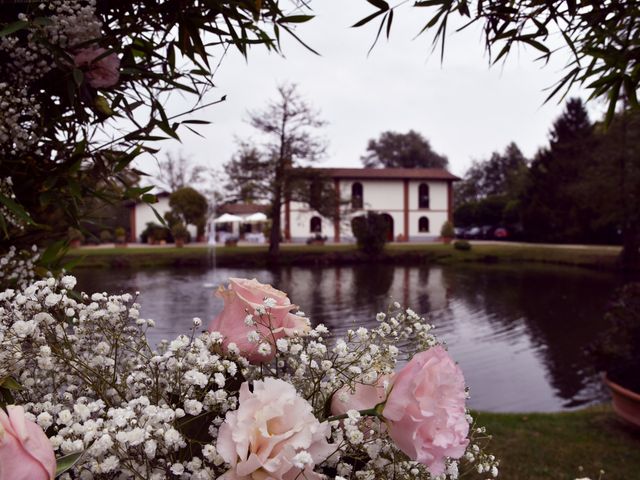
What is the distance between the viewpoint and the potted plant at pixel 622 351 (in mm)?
6152

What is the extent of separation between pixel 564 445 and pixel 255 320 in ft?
18.7

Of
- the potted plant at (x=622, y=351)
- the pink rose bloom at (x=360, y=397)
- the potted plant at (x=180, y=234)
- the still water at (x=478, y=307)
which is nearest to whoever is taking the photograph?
the pink rose bloom at (x=360, y=397)

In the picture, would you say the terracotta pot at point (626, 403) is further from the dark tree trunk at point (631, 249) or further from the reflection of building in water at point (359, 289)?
the dark tree trunk at point (631, 249)

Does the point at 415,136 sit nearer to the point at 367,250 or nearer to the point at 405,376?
the point at 367,250

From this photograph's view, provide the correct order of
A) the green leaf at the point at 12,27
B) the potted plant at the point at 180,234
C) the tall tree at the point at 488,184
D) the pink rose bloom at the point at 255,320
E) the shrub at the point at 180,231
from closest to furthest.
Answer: the pink rose bloom at the point at 255,320, the green leaf at the point at 12,27, the shrub at the point at 180,231, the potted plant at the point at 180,234, the tall tree at the point at 488,184

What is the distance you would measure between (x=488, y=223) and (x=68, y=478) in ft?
184

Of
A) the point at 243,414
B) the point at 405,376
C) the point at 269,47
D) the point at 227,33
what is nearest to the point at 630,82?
the point at 269,47

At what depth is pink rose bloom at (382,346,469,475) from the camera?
2.62ft

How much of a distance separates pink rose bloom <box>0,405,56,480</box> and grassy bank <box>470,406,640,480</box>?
4691mm

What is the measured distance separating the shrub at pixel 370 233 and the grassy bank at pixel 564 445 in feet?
82.6

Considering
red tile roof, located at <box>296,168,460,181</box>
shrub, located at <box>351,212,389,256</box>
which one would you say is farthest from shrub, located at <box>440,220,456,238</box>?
shrub, located at <box>351,212,389,256</box>

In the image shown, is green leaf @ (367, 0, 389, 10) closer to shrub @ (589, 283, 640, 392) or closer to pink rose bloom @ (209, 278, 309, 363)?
pink rose bloom @ (209, 278, 309, 363)

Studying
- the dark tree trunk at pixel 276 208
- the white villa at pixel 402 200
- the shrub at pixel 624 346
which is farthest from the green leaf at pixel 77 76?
the white villa at pixel 402 200

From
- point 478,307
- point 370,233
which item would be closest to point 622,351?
point 478,307
